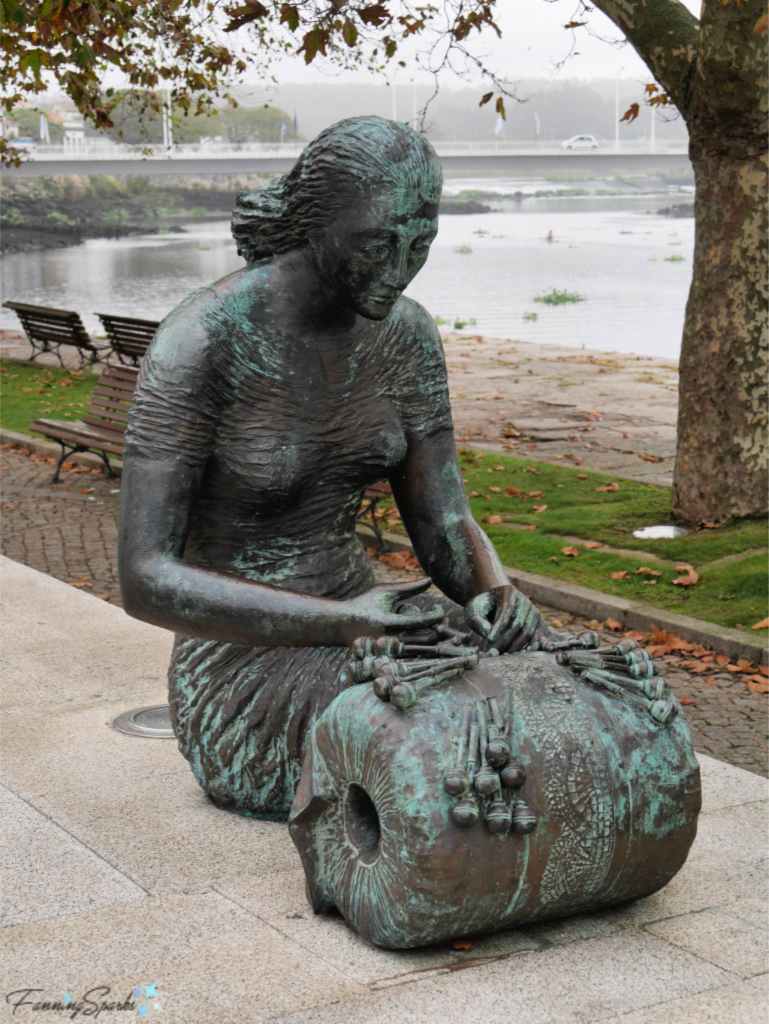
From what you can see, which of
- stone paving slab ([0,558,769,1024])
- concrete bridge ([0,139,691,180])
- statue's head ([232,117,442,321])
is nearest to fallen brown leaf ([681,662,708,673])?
stone paving slab ([0,558,769,1024])

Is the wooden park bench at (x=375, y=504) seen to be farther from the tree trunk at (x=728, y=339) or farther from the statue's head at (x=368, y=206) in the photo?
the statue's head at (x=368, y=206)

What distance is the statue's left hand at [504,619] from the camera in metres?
3.05

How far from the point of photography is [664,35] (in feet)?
25.7

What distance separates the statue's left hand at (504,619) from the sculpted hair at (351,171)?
995 millimetres

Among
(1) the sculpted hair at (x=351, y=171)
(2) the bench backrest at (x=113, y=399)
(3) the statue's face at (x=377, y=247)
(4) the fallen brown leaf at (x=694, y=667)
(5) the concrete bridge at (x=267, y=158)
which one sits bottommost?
(4) the fallen brown leaf at (x=694, y=667)

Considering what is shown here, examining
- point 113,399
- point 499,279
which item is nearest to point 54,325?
point 113,399

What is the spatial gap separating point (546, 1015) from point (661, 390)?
42.8ft

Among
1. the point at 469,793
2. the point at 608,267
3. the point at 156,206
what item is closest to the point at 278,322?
the point at 469,793

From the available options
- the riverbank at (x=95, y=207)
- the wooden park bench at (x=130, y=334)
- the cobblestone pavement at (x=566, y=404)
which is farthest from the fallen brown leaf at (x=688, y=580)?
the riverbank at (x=95, y=207)

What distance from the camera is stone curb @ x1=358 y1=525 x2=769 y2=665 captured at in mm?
5953

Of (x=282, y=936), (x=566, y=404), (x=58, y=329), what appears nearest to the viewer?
(x=282, y=936)

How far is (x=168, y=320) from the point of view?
3.20 meters

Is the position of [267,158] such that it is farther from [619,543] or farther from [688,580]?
[688,580]

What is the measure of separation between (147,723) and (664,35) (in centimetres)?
580
